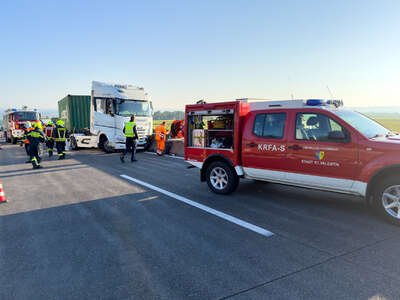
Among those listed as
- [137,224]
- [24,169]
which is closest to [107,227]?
[137,224]

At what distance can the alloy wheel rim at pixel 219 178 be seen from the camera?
256 inches

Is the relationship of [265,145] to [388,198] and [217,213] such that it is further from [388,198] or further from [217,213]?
[388,198]

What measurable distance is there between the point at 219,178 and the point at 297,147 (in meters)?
1.98

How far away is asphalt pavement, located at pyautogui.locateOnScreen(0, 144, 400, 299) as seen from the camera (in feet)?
9.57

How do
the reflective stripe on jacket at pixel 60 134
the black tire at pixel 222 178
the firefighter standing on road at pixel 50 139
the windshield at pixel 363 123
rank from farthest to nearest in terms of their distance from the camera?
1. the firefighter standing on road at pixel 50 139
2. the reflective stripe on jacket at pixel 60 134
3. the black tire at pixel 222 178
4. the windshield at pixel 363 123

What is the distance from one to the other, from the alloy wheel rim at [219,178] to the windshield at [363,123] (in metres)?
2.64

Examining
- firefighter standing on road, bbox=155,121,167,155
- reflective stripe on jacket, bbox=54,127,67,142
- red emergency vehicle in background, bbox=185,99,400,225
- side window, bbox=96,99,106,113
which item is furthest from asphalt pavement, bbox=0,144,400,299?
side window, bbox=96,99,106,113

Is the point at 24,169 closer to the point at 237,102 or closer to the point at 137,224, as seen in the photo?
the point at 137,224

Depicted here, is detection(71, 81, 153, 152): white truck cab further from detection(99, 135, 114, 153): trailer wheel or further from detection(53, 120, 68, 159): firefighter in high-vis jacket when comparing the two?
detection(53, 120, 68, 159): firefighter in high-vis jacket

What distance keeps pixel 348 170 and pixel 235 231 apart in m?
2.20

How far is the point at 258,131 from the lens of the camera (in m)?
5.98

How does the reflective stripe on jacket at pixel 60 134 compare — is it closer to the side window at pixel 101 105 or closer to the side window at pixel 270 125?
the side window at pixel 101 105

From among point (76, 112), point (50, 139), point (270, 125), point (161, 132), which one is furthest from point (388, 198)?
A: point (76, 112)

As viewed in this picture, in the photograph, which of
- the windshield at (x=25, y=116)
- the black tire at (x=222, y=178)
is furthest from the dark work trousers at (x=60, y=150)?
the windshield at (x=25, y=116)
